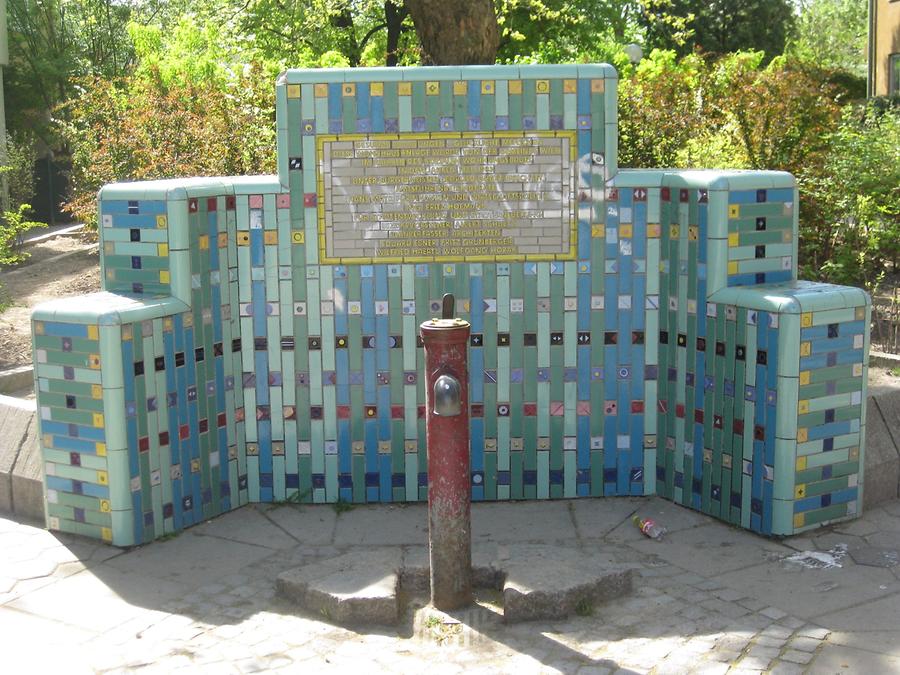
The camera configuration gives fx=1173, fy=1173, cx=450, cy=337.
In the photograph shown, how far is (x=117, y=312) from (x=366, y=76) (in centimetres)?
185

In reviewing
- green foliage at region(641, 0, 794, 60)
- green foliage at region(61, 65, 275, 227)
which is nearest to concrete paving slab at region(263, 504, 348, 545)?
green foliage at region(61, 65, 275, 227)

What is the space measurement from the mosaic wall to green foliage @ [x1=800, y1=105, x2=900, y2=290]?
450 centimetres


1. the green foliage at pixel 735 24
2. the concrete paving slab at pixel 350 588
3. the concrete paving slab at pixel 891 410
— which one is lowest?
the concrete paving slab at pixel 350 588

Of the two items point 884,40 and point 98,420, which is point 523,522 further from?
point 884,40

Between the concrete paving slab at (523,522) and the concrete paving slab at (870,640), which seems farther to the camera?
the concrete paving slab at (523,522)

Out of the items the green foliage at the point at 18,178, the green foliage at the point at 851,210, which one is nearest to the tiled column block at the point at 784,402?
the green foliage at the point at 851,210

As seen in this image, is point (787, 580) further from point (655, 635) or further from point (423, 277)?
point (423, 277)

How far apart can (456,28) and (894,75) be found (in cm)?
2113

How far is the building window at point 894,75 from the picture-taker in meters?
28.2

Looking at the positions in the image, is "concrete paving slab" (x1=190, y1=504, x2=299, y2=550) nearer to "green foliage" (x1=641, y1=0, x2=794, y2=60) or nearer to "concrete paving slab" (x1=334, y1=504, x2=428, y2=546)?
"concrete paving slab" (x1=334, y1=504, x2=428, y2=546)

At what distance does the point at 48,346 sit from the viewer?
6.02m

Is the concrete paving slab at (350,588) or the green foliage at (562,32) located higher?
the green foliage at (562,32)

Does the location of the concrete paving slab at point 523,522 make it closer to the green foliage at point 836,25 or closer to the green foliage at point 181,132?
the green foliage at point 181,132

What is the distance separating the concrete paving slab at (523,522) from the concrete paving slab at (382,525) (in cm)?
30
